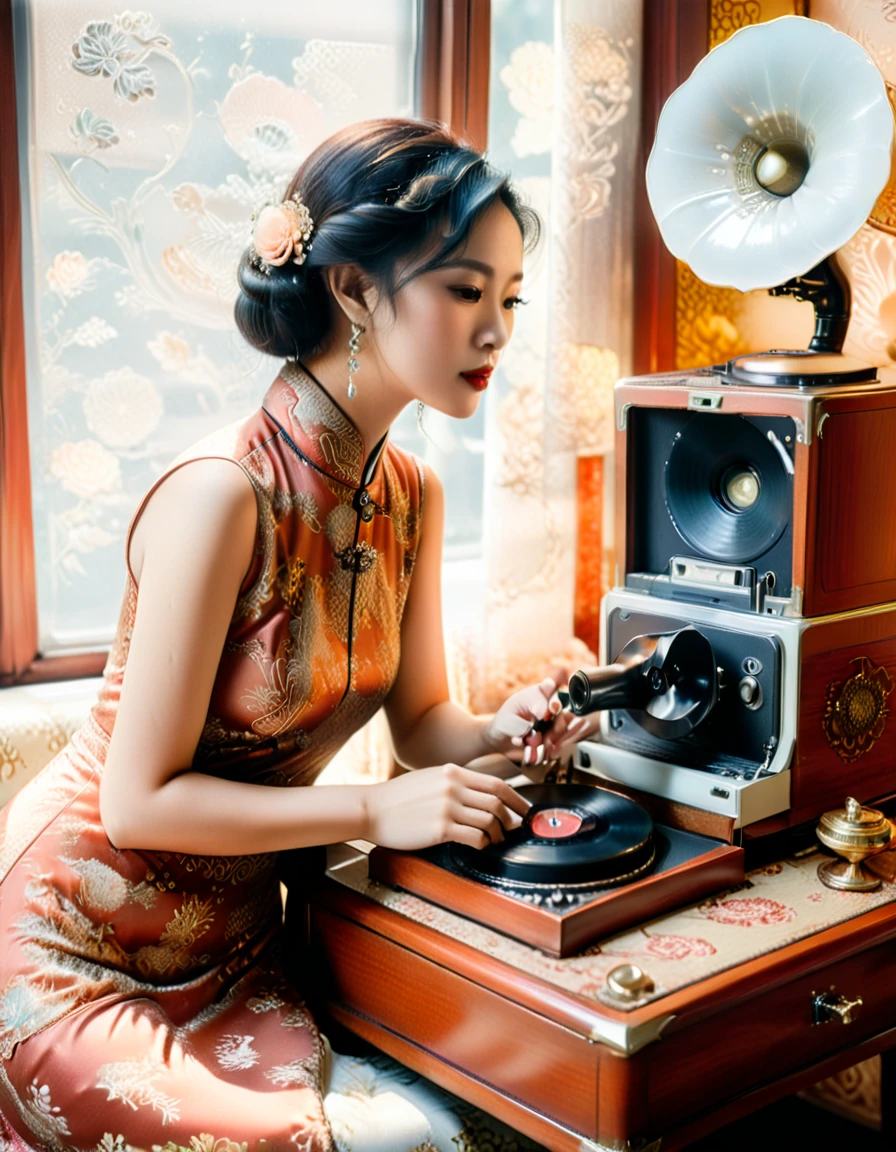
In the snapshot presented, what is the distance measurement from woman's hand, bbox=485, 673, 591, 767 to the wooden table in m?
0.24

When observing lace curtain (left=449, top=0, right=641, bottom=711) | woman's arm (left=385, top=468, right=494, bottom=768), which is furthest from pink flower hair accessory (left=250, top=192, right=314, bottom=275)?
lace curtain (left=449, top=0, right=641, bottom=711)

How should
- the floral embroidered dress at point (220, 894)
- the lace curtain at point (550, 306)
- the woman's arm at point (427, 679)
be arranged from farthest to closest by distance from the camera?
the lace curtain at point (550, 306) < the woman's arm at point (427, 679) < the floral embroidered dress at point (220, 894)

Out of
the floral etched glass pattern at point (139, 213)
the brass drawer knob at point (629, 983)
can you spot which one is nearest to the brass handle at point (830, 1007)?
the brass drawer knob at point (629, 983)

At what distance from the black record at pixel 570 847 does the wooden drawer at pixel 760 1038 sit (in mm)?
169

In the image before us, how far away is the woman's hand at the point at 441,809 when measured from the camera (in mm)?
1263

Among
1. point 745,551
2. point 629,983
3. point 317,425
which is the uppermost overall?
point 317,425

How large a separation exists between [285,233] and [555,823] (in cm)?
69

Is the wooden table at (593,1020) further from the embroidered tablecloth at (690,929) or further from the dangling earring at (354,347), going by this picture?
the dangling earring at (354,347)

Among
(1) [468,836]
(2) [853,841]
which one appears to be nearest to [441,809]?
(1) [468,836]

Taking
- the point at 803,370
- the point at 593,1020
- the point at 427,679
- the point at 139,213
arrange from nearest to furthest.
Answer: the point at 593,1020 < the point at 803,370 < the point at 427,679 < the point at 139,213

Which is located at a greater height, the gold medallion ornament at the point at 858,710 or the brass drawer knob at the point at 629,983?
the gold medallion ornament at the point at 858,710

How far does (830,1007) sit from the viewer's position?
4.01 feet

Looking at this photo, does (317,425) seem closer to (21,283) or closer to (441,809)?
(441,809)

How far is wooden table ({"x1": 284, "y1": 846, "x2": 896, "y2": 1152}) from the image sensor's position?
3.52 feet
